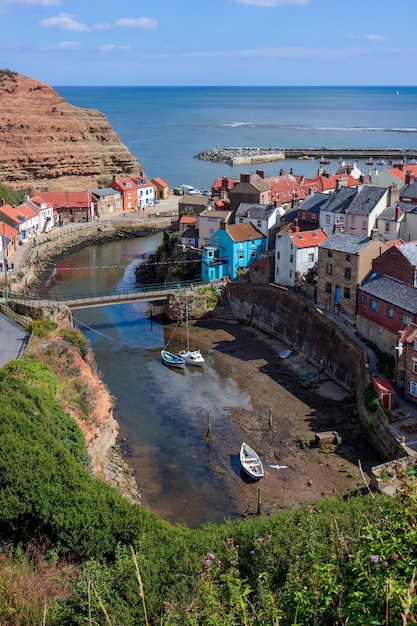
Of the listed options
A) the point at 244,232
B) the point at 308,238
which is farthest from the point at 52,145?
the point at 308,238

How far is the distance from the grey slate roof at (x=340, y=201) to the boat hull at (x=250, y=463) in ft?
82.8

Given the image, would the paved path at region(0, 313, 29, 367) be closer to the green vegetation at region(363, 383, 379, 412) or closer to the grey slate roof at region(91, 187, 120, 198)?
the green vegetation at region(363, 383, 379, 412)

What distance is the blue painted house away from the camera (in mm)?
54469

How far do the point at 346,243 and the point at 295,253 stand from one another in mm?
6110

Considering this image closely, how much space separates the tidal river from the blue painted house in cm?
657

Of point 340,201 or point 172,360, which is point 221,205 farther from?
point 172,360

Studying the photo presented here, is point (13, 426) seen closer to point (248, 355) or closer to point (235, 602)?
point (235, 602)

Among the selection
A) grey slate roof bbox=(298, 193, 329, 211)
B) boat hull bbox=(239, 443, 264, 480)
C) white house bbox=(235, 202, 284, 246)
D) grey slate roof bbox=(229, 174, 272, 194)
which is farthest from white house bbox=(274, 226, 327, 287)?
boat hull bbox=(239, 443, 264, 480)

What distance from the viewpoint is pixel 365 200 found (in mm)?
49750

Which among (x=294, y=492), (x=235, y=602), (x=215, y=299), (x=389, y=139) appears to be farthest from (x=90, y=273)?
(x=389, y=139)

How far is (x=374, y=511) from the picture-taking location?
1820 cm

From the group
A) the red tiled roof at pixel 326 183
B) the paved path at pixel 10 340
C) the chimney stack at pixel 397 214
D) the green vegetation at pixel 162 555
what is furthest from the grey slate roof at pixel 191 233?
the green vegetation at pixel 162 555

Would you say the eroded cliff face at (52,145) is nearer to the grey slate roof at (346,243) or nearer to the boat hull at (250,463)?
the grey slate roof at (346,243)

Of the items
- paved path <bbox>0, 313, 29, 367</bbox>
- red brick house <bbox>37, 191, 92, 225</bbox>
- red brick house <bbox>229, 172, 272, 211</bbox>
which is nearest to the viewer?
paved path <bbox>0, 313, 29, 367</bbox>
